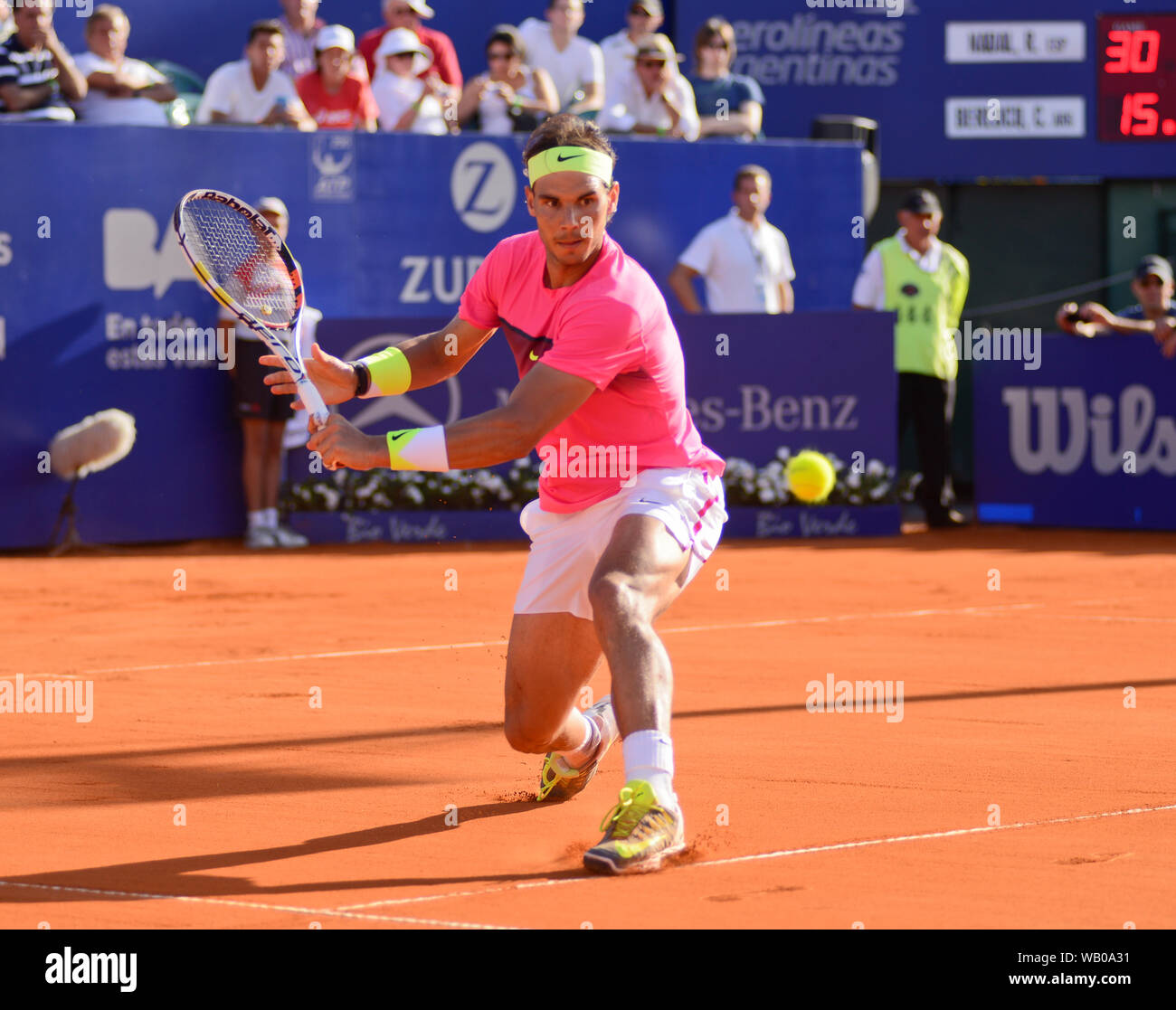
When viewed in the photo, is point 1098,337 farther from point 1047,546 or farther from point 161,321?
point 161,321

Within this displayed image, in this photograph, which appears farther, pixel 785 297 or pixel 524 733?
pixel 785 297

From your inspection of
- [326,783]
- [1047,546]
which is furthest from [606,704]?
[1047,546]

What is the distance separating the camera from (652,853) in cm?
430

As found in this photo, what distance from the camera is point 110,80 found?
12.3m

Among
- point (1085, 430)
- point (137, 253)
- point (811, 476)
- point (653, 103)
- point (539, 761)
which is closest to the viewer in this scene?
point (539, 761)

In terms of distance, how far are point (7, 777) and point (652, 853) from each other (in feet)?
7.13

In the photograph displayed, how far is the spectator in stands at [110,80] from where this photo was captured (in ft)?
40.2

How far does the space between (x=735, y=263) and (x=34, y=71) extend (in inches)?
194

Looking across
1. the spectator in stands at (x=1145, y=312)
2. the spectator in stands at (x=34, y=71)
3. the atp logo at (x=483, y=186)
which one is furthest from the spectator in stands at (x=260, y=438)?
the spectator in stands at (x=1145, y=312)

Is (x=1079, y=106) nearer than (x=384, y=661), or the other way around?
(x=384, y=661)

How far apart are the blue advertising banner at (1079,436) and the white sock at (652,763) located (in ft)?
30.2

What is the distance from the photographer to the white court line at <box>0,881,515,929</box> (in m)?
3.84

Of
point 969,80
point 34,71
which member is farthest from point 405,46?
point 969,80

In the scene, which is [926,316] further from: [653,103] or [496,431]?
[496,431]
